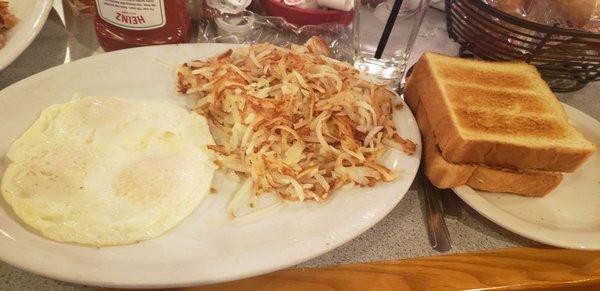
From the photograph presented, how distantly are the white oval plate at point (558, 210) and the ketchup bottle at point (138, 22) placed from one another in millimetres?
1099

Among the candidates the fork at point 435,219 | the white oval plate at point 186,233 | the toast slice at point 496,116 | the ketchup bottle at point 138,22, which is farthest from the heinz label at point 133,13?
the fork at point 435,219

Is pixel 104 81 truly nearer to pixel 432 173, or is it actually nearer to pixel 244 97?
pixel 244 97

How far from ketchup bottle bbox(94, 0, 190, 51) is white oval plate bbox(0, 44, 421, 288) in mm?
188

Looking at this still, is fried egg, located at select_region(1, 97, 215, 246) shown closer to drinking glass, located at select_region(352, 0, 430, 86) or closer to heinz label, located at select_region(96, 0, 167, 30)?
heinz label, located at select_region(96, 0, 167, 30)

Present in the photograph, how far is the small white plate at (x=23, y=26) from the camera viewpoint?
4.50ft

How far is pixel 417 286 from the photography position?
110 centimetres

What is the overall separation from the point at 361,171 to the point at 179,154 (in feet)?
1.60

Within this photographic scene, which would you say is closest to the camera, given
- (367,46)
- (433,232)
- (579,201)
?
(433,232)

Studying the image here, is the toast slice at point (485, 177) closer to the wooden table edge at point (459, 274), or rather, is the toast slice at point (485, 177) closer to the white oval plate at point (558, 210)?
the white oval plate at point (558, 210)

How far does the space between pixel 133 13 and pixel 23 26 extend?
0.37m

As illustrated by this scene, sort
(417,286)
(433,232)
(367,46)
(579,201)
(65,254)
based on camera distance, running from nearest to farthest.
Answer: (65,254) → (417,286) → (433,232) → (579,201) → (367,46)

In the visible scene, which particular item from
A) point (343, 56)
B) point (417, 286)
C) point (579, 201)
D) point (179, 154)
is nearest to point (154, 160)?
point (179, 154)

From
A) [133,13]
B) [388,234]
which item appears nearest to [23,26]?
[133,13]

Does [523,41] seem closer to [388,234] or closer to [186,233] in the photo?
[388,234]
